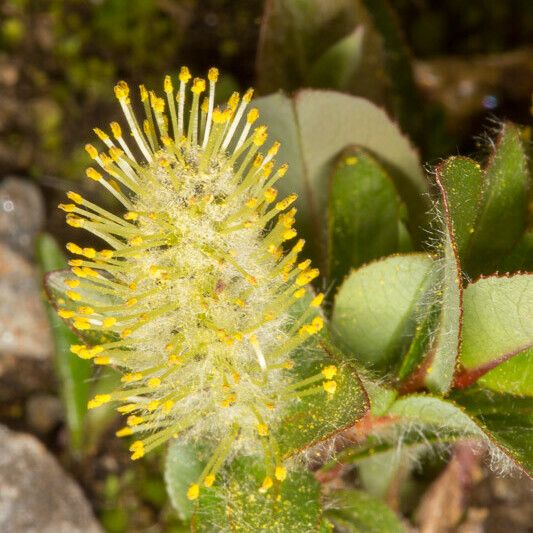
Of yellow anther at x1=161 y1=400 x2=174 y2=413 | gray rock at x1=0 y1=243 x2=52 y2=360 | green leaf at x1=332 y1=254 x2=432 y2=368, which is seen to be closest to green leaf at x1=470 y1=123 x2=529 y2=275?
green leaf at x1=332 y1=254 x2=432 y2=368

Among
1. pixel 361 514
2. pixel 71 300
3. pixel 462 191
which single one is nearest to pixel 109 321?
pixel 71 300

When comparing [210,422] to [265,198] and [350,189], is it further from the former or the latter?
[350,189]

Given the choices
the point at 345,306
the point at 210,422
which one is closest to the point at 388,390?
the point at 345,306

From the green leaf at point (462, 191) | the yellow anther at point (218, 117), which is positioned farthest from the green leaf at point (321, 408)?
the yellow anther at point (218, 117)

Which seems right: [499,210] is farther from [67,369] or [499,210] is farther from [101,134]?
[67,369]

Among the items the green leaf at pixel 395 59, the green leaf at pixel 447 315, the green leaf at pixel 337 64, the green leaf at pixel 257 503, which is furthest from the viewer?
the green leaf at pixel 395 59

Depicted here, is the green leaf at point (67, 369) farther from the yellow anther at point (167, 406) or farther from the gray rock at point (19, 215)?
the yellow anther at point (167, 406)

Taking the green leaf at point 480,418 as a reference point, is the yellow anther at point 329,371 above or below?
above

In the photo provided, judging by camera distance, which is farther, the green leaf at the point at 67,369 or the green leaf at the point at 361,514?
the green leaf at the point at 67,369
